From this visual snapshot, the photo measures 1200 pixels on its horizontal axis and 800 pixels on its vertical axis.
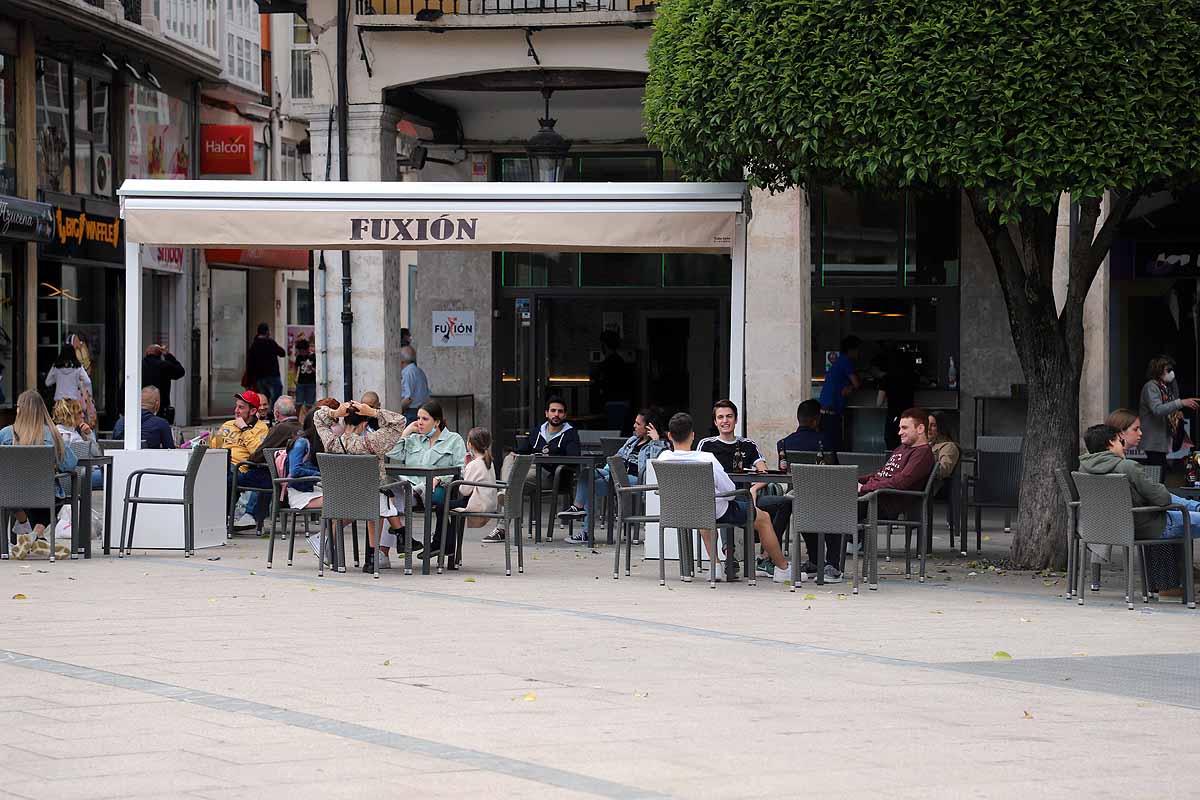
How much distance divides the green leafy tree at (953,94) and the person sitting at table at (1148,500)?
1.62 m

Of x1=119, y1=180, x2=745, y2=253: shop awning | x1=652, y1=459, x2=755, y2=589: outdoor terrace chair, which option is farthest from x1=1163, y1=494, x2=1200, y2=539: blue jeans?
x1=119, y1=180, x2=745, y2=253: shop awning

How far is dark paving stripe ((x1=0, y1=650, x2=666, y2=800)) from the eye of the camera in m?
5.73

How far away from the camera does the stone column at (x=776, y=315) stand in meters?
17.4

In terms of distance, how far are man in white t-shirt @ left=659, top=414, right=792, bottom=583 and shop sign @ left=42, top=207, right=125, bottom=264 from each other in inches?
716

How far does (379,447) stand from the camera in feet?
42.9

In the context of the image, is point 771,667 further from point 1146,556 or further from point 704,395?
point 704,395

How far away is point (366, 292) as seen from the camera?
19.0 metres

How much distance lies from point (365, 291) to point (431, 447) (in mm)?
6145

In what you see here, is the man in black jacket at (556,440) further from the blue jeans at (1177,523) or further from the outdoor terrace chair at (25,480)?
the blue jeans at (1177,523)

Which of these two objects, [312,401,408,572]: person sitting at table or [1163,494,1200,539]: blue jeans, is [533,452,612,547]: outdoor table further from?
[1163,494,1200,539]: blue jeans

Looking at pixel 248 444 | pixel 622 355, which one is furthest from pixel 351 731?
pixel 622 355

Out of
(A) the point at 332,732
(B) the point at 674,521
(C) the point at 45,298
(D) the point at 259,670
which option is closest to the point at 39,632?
(D) the point at 259,670

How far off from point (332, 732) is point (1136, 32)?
7.35 metres

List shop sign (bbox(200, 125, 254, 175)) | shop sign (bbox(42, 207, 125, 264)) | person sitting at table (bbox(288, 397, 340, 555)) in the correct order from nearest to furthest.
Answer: person sitting at table (bbox(288, 397, 340, 555)), shop sign (bbox(42, 207, 125, 264)), shop sign (bbox(200, 125, 254, 175))
